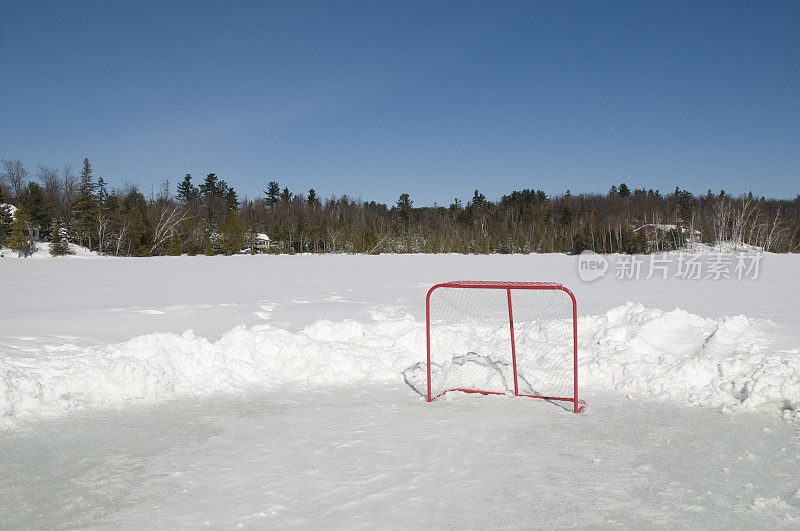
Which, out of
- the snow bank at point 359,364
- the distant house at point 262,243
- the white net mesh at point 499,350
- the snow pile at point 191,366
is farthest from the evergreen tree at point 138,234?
the snow pile at point 191,366

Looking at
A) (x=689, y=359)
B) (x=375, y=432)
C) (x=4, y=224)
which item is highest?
(x=4, y=224)

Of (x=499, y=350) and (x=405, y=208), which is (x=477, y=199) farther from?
(x=499, y=350)

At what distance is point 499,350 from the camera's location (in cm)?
848

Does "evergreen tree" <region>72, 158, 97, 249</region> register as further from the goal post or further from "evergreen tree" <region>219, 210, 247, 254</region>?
the goal post

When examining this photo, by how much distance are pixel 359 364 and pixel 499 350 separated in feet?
7.56

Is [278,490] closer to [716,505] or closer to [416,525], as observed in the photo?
[416,525]

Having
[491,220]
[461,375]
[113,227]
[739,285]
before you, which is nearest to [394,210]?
[491,220]

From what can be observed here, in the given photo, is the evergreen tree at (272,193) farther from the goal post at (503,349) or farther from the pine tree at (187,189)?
the goal post at (503,349)

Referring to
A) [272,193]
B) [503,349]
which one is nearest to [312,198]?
[272,193]

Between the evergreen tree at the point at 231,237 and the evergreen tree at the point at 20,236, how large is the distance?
62.6ft

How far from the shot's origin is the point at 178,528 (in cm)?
333

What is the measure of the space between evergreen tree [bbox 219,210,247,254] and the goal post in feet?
176

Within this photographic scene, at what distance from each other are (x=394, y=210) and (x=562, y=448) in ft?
351

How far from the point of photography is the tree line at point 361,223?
54906 millimetres
